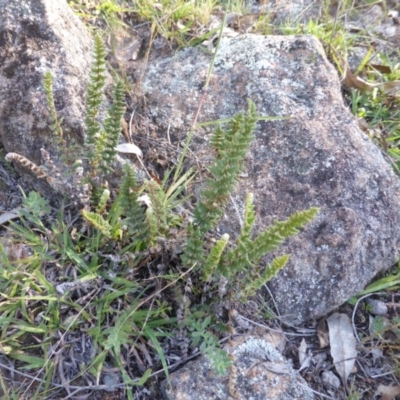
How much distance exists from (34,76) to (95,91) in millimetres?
536

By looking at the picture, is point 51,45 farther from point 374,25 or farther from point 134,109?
point 374,25

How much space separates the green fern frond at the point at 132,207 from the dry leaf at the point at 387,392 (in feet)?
4.03

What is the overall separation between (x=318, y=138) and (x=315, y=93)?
0.29m

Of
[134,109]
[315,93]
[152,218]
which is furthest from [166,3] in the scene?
[152,218]

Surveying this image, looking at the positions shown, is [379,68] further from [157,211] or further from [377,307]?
[157,211]

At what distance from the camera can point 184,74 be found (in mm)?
2742

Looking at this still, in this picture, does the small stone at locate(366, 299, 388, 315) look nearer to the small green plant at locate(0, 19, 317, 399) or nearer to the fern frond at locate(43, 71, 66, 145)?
the small green plant at locate(0, 19, 317, 399)

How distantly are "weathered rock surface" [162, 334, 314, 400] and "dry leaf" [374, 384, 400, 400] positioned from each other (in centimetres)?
34

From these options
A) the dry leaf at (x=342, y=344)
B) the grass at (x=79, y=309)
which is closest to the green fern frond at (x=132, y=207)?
the grass at (x=79, y=309)

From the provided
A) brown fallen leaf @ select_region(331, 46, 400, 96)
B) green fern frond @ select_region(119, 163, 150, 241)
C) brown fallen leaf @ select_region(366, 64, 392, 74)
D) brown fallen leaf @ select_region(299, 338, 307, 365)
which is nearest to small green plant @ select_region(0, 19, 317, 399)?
green fern frond @ select_region(119, 163, 150, 241)

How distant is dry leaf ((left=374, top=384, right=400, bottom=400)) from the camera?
6.93 feet

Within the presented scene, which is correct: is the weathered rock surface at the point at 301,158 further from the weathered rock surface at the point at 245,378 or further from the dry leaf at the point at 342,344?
the weathered rock surface at the point at 245,378

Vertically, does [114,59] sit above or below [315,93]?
above

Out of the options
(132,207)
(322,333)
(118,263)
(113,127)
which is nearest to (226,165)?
(132,207)
